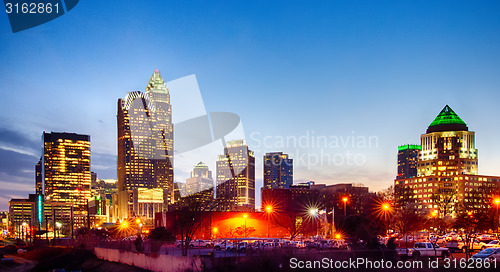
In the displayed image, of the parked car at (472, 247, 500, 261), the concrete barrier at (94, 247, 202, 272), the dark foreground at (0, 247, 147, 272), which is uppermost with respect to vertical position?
the parked car at (472, 247, 500, 261)

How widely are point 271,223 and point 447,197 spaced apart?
85.9 metres

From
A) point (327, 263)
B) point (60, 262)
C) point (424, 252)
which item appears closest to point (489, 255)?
point (424, 252)

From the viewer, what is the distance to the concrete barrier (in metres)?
36.3

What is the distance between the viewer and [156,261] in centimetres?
4334

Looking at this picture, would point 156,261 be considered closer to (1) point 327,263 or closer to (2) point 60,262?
(1) point 327,263

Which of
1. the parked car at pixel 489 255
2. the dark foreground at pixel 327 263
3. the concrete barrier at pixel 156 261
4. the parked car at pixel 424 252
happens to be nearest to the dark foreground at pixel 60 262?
the concrete barrier at pixel 156 261

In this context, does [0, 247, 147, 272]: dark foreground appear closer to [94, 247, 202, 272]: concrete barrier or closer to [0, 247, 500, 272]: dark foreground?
[94, 247, 202, 272]: concrete barrier

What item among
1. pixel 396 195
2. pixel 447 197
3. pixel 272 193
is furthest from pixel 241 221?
pixel 447 197

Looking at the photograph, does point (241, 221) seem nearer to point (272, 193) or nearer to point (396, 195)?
point (396, 195)

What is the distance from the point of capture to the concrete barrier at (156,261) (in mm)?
36344

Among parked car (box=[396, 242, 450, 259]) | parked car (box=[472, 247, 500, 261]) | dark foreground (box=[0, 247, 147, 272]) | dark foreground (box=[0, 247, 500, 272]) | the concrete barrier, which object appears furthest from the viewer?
dark foreground (box=[0, 247, 147, 272])

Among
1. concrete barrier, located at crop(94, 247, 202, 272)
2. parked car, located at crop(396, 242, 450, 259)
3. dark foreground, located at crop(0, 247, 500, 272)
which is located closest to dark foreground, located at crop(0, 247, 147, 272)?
concrete barrier, located at crop(94, 247, 202, 272)

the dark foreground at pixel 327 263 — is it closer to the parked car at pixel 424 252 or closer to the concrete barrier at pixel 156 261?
the concrete barrier at pixel 156 261

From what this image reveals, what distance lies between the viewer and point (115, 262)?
57.8 metres
